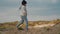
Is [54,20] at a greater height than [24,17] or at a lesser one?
lesser

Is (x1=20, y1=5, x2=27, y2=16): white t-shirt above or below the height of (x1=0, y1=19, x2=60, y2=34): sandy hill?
above

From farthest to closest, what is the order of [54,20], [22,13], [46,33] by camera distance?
[54,20] < [22,13] < [46,33]

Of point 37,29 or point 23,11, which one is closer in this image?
point 23,11

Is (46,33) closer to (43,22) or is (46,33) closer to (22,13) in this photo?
(22,13)

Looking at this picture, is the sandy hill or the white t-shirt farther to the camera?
the white t-shirt

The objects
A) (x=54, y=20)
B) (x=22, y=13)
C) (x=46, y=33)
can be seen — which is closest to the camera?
(x=46, y=33)

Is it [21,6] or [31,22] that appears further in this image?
[31,22]

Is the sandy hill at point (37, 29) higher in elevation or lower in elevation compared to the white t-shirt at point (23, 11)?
lower

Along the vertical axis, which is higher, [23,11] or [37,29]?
[23,11]

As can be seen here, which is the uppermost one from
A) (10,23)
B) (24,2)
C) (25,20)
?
(24,2)

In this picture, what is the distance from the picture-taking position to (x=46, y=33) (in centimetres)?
1033

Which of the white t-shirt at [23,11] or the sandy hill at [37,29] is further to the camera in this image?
the white t-shirt at [23,11]

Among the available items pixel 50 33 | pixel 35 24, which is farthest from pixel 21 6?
pixel 35 24

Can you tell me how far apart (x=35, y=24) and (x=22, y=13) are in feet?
21.8
